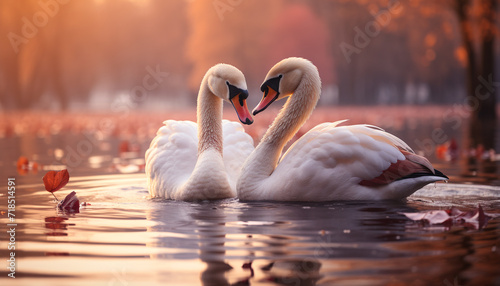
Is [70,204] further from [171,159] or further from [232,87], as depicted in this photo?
[232,87]

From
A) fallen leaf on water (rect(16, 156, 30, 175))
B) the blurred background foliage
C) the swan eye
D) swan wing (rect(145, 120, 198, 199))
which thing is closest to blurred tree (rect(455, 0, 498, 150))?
the blurred background foliage

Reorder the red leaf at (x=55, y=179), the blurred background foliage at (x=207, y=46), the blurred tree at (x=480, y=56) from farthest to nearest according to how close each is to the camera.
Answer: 1. the blurred background foliage at (x=207, y=46)
2. the blurred tree at (x=480, y=56)
3. the red leaf at (x=55, y=179)

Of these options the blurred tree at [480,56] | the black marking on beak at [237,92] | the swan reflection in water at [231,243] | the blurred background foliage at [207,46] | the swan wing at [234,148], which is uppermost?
the blurred background foliage at [207,46]

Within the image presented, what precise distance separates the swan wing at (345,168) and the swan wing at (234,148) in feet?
3.94

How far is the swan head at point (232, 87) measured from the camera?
7.22m

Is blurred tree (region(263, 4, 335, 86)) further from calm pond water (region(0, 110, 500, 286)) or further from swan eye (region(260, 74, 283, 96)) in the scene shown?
calm pond water (region(0, 110, 500, 286))

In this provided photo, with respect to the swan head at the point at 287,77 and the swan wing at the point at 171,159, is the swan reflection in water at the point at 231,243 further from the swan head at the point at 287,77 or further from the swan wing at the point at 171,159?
the swan head at the point at 287,77

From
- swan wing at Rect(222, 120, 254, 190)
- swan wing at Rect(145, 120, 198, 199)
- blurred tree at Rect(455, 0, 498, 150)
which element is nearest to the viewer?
swan wing at Rect(145, 120, 198, 199)

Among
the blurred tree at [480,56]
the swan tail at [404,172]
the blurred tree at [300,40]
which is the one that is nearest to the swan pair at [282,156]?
the swan tail at [404,172]

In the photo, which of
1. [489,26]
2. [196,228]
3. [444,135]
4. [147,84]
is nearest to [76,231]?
[196,228]

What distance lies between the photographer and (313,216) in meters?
6.07

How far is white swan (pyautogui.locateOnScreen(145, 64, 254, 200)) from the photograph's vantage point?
737 centimetres

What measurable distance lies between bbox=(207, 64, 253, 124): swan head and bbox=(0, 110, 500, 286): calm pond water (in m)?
0.90

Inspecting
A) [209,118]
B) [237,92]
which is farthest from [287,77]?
[209,118]
